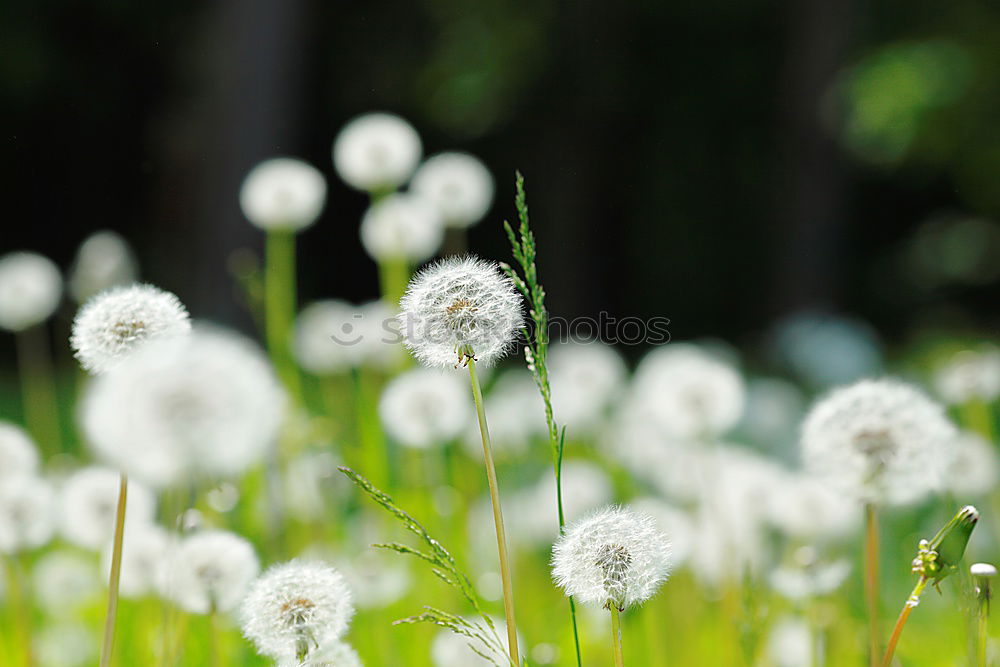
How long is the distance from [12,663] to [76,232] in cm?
948

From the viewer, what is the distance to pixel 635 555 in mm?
828

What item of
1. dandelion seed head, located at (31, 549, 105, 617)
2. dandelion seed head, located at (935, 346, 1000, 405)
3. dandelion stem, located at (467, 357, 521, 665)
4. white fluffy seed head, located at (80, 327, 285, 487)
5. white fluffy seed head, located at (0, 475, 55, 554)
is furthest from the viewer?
dandelion seed head, located at (31, 549, 105, 617)

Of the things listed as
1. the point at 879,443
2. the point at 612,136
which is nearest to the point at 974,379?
the point at 879,443

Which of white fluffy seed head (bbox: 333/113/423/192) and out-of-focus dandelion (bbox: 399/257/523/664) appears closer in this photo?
out-of-focus dandelion (bbox: 399/257/523/664)

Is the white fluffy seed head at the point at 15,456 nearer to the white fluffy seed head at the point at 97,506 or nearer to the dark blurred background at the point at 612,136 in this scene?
the white fluffy seed head at the point at 97,506

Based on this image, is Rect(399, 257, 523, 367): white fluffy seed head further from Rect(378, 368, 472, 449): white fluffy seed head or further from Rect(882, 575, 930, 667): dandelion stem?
Rect(378, 368, 472, 449): white fluffy seed head

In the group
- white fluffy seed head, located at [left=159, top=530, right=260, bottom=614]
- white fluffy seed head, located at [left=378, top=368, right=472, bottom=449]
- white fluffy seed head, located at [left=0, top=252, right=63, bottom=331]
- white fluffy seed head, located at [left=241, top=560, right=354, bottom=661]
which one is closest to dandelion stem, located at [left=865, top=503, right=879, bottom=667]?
white fluffy seed head, located at [left=241, top=560, right=354, bottom=661]

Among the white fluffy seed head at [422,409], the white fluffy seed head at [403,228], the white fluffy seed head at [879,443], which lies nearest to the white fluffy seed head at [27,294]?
the white fluffy seed head at [403,228]

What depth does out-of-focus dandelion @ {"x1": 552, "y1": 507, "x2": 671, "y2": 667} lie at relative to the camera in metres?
0.81

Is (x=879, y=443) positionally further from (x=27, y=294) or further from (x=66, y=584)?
(x=27, y=294)

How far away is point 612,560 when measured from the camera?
830 mm

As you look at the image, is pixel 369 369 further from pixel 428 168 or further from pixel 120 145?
pixel 120 145

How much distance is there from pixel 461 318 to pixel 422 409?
947 millimetres

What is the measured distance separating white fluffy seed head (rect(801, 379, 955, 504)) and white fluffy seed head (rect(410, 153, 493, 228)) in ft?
4.08
